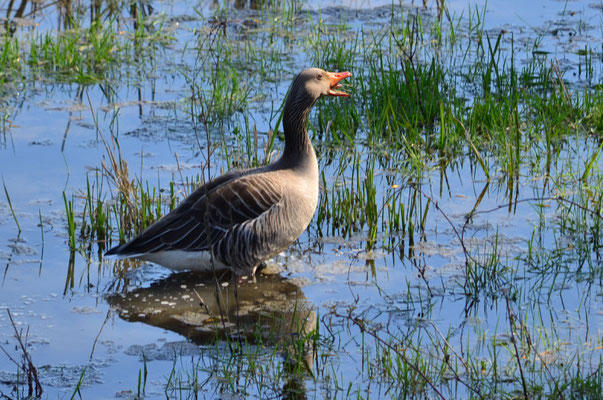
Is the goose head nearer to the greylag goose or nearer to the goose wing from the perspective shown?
the greylag goose

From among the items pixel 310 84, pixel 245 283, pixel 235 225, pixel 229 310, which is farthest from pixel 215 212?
pixel 310 84

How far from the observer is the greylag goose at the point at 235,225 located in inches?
288

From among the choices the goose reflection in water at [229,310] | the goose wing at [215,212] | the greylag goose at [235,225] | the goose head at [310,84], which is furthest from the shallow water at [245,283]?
the goose head at [310,84]

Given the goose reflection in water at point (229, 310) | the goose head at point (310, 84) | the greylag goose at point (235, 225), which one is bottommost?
the goose reflection in water at point (229, 310)

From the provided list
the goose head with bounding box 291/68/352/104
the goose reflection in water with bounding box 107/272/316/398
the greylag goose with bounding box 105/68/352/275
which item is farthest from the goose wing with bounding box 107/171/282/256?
the goose head with bounding box 291/68/352/104

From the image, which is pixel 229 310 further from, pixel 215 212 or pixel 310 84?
pixel 310 84

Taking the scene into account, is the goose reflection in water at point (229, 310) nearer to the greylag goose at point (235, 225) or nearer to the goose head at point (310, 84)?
the greylag goose at point (235, 225)

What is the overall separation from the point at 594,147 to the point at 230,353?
4.83 meters

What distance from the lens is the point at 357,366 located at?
233 inches

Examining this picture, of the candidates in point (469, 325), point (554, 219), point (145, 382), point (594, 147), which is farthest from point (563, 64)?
point (145, 382)

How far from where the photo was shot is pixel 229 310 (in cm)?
698

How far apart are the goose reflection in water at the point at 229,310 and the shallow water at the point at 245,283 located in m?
0.02

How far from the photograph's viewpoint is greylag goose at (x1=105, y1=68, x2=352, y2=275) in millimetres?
7309

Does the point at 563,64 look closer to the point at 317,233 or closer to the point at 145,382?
the point at 317,233
